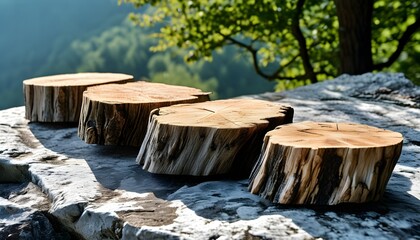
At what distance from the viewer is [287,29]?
10.3 m

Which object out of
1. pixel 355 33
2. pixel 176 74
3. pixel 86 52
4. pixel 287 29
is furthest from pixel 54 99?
pixel 86 52

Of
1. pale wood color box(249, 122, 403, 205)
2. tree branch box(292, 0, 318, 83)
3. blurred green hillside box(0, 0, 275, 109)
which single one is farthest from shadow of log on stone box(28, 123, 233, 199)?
blurred green hillside box(0, 0, 275, 109)

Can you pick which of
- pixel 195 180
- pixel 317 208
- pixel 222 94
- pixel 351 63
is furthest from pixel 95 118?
pixel 222 94

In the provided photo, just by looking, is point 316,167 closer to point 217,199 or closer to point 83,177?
point 217,199

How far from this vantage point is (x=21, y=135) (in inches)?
167

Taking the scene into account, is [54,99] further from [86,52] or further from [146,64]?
[86,52]

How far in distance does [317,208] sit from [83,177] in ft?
4.17

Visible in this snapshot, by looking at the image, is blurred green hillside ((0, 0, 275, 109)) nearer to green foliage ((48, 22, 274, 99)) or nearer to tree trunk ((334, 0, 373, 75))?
green foliage ((48, 22, 274, 99))

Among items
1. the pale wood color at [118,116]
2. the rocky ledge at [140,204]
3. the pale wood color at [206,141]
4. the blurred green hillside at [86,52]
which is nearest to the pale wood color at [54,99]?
the rocky ledge at [140,204]

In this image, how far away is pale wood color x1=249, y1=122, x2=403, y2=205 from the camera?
2.51 m

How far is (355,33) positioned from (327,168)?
5.88 meters

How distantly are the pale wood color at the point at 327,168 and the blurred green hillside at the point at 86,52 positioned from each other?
157 feet

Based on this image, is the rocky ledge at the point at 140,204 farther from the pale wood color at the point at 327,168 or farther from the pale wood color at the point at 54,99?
the pale wood color at the point at 54,99

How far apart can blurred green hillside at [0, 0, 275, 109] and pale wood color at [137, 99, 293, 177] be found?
4723cm
